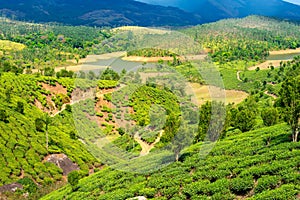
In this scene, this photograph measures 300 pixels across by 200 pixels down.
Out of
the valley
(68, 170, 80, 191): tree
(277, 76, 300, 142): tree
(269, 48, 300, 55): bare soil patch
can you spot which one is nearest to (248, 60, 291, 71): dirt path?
(269, 48, 300, 55): bare soil patch

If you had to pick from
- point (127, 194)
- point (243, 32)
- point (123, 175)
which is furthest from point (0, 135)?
point (243, 32)

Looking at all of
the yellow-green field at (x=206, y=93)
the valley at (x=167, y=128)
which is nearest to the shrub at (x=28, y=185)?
the valley at (x=167, y=128)

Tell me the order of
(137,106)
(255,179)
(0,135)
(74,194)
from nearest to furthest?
(137,106), (255,179), (74,194), (0,135)

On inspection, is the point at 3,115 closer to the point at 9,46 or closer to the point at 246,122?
the point at 246,122

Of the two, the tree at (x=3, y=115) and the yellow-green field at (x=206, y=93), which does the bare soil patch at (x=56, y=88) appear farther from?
the yellow-green field at (x=206, y=93)

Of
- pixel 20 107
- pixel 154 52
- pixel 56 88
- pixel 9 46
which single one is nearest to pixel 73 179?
pixel 154 52

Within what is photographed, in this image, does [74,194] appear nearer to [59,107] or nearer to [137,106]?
[137,106]

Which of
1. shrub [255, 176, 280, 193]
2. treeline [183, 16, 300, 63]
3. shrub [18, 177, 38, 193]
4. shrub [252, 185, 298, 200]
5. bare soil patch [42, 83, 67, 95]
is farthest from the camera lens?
treeline [183, 16, 300, 63]

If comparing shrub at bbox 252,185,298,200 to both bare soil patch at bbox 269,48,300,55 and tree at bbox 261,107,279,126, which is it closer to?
tree at bbox 261,107,279,126
